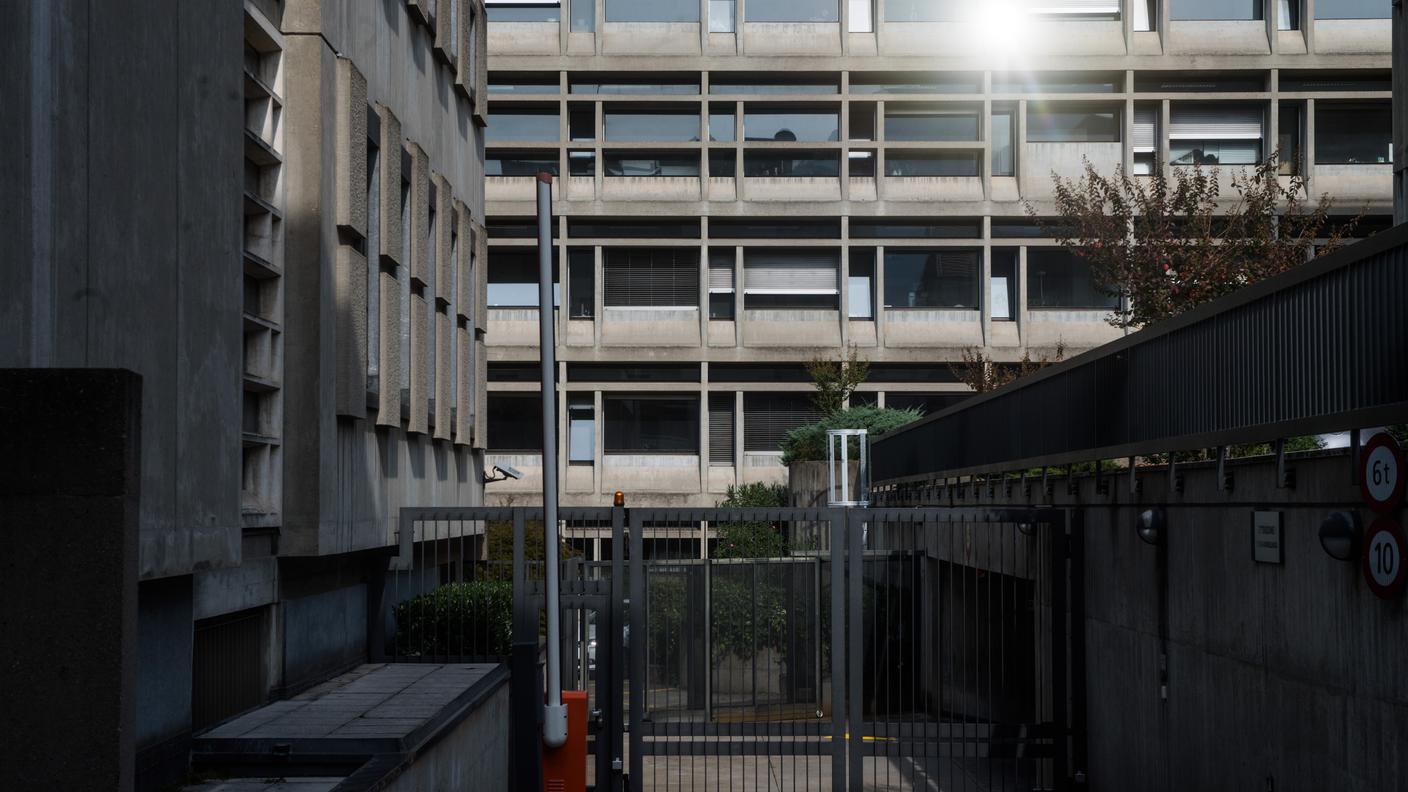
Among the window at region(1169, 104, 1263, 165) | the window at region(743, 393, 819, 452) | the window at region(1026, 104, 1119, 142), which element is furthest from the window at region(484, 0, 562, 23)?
the window at region(1169, 104, 1263, 165)

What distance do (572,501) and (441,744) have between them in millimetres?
30964

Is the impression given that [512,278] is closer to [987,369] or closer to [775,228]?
[775,228]

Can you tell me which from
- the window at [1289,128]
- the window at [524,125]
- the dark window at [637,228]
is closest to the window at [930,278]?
the dark window at [637,228]

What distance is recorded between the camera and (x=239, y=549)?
10898mm

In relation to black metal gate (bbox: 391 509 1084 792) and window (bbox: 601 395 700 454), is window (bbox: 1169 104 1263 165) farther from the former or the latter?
black metal gate (bbox: 391 509 1084 792)

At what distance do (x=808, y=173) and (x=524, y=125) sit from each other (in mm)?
8071

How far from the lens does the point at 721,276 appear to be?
41688 millimetres

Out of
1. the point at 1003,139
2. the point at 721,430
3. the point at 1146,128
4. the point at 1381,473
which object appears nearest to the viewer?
the point at 1381,473

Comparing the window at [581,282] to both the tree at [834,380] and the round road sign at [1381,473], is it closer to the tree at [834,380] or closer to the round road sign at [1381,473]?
the tree at [834,380]

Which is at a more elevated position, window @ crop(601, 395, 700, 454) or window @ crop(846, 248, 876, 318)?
window @ crop(846, 248, 876, 318)

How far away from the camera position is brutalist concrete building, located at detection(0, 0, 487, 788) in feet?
26.2

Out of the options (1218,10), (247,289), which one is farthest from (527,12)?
(247,289)

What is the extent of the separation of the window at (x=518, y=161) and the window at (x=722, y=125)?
14.7 ft

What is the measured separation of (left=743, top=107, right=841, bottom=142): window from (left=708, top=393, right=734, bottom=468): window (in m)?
7.37
